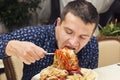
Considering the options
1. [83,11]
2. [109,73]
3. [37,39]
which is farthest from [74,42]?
[109,73]

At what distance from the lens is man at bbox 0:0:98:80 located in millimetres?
1267

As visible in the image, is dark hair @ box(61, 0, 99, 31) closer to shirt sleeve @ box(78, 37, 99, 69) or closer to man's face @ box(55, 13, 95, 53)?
man's face @ box(55, 13, 95, 53)

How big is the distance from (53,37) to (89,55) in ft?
1.05

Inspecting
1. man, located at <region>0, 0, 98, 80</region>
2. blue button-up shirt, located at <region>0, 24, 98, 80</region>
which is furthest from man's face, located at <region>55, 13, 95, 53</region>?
blue button-up shirt, located at <region>0, 24, 98, 80</region>

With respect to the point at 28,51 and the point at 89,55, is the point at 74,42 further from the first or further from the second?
the point at 89,55

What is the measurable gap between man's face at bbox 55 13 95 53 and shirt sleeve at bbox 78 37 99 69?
0.33m

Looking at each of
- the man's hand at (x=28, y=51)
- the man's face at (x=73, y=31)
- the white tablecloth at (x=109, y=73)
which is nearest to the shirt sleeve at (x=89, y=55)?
the white tablecloth at (x=109, y=73)

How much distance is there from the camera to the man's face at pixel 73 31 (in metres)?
1.36

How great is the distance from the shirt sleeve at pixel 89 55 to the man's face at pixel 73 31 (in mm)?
331

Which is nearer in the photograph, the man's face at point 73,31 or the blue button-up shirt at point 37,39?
the man's face at point 73,31

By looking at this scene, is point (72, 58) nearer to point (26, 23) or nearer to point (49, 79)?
point (49, 79)

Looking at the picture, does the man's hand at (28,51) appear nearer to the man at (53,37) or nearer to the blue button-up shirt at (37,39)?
the man at (53,37)

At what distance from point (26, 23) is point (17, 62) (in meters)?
1.99

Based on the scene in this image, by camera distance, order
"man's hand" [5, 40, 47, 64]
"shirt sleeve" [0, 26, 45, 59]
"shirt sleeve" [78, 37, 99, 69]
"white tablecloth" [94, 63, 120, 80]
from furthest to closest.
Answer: "shirt sleeve" [78, 37, 99, 69]
"white tablecloth" [94, 63, 120, 80]
"shirt sleeve" [0, 26, 45, 59]
"man's hand" [5, 40, 47, 64]
